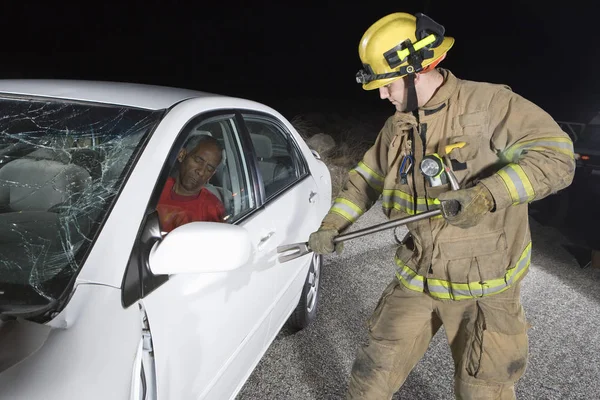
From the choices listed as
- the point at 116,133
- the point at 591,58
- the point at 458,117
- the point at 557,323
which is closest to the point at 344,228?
the point at 458,117

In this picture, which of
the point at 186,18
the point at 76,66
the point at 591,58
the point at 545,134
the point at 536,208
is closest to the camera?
the point at 545,134

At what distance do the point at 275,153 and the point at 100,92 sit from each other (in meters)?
1.17

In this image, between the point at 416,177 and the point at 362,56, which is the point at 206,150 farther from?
the point at 416,177

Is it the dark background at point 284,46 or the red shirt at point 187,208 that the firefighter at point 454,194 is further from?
the dark background at point 284,46

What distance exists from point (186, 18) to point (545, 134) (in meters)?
28.1

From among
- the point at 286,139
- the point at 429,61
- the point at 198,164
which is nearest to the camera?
the point at 429,61

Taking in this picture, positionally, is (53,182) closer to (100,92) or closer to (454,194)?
(100,92)

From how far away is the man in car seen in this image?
1886 millimetres

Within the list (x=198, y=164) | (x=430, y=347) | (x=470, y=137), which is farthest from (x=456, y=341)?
(x=198, y=164)

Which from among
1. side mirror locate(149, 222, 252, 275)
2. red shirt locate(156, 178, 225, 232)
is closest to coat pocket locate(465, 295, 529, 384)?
side mirror locate(149, 222, 252, 275)

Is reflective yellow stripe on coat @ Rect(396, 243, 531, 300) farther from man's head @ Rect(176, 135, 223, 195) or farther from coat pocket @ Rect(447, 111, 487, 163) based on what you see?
man's head @ Rect(176, 135, 223, 195)

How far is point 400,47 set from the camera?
173 cm

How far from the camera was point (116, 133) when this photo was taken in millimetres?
1685

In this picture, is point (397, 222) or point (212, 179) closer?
point (397, 222)
